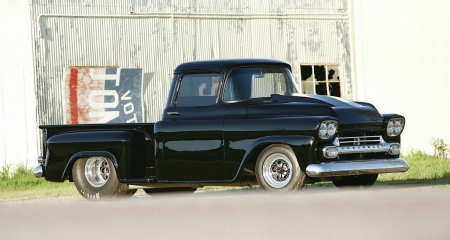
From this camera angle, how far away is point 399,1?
65.5ft

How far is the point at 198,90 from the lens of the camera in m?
10.3

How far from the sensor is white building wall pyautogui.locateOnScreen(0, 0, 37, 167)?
707 inches

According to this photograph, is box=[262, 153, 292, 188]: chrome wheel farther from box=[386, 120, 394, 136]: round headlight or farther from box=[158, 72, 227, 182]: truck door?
box=[386, 120, 394, 136]: round headlight

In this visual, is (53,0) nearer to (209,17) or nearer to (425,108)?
(209,17)

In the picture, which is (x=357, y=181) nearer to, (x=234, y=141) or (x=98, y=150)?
(x=234, y=141)

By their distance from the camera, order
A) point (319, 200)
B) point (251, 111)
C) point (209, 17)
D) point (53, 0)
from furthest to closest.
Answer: point (209, 17) → point (53, 0) → point (251, 111) → point (319, 200)

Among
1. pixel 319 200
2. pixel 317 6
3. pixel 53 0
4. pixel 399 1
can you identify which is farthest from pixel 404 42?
pixel 319 200

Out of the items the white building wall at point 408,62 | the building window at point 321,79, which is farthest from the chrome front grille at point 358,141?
the building window at point 321,79

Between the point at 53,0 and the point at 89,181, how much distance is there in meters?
8.19

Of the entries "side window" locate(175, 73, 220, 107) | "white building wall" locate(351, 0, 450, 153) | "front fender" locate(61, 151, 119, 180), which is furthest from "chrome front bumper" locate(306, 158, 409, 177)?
"white building wall" locate(351, 0, 450, 153)

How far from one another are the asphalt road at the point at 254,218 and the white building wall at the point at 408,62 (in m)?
10.2

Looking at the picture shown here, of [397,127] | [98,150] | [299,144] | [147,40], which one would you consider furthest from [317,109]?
[147,40]

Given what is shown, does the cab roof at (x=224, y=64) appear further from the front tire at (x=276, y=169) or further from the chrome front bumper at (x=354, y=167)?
the chrome front bumper at (x=354, y=167)

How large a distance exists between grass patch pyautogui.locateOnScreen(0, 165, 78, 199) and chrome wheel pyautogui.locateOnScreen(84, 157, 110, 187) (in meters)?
2.36
